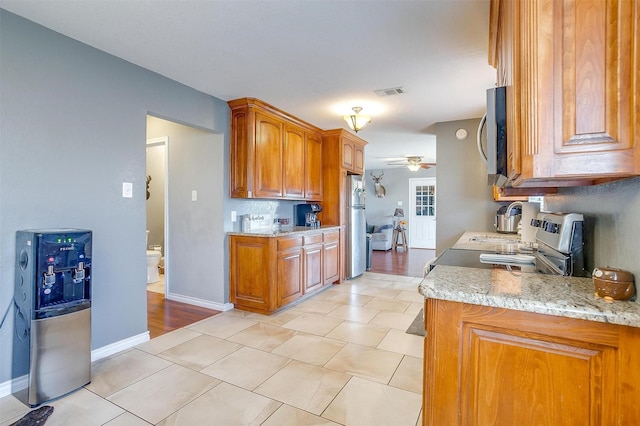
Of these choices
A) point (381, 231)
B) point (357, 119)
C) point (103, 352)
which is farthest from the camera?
point (381, 231)

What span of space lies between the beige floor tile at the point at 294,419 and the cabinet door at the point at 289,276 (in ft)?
5.59

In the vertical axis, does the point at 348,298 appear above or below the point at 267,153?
below

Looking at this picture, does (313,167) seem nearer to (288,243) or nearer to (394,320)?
(288,243)

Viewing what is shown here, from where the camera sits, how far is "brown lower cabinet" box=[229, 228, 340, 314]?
3416 mm

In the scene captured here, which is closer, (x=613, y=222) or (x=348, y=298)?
(x=613, y=222)

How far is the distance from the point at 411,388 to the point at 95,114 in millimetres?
3011

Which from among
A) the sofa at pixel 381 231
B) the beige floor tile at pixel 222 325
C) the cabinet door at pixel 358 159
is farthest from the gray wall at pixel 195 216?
the sofa at pixel 381 231

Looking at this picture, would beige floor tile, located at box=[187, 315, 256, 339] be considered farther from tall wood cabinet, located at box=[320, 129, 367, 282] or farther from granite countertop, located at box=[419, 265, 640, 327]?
granite countertop, located at box=[419, 265, 640, 327]

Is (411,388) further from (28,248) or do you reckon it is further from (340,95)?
(340,95)

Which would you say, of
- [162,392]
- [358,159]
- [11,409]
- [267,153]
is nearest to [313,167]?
[358,159]

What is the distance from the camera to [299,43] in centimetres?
234

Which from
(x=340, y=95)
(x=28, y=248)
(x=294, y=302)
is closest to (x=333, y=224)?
(x=294, y=302)

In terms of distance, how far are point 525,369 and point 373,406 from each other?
112 cm

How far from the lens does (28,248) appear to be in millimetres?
1922
